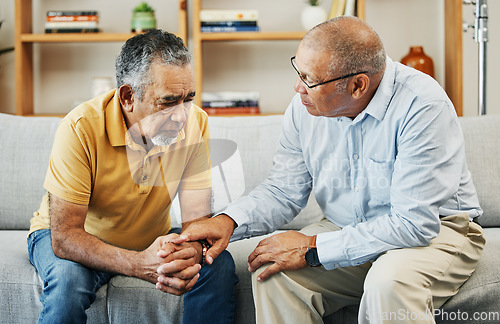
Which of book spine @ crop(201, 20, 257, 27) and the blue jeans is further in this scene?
book spine @ crop(201, 20, 257, 27)

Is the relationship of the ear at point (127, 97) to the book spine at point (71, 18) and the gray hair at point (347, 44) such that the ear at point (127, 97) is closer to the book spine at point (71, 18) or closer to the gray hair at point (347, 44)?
the gray hair at point (347, 44)

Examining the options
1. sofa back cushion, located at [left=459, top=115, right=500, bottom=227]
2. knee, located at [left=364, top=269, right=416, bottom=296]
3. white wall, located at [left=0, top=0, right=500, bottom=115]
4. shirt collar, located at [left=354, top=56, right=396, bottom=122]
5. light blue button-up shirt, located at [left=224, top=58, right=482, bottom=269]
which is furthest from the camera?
white wall, located at [left=0, top=0, right=500, bottom=115]

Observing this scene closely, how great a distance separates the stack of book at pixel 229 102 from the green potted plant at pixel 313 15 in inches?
16.8

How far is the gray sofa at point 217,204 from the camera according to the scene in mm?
1298

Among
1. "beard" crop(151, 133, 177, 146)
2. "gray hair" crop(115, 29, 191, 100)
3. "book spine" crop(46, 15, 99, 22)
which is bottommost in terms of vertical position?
"beard" crop(151, 133, 177, 146)

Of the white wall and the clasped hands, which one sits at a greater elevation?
the white wall

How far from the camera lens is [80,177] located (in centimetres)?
127

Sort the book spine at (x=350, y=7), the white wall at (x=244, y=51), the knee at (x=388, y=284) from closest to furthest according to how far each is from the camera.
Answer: the knee at (x=388, y=284)
the book spine at (x=350, y=7)
the white wall at (x=244, y=51)

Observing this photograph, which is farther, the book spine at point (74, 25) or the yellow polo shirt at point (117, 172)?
the book spine at point (74, 25)

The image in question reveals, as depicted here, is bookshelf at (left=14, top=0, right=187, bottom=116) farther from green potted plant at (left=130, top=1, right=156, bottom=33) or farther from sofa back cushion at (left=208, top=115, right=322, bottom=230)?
sofa back cushion at (left=208, top=115, right=322, bottom=230)

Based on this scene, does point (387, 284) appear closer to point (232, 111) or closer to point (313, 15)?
point (232, 111)

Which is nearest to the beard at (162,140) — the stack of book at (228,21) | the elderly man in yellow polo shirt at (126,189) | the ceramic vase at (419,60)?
the elderly man in yellow polo shirt at (126,189)

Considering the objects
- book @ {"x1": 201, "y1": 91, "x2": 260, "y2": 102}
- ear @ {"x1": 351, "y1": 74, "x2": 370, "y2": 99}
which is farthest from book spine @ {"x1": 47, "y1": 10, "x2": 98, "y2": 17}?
ear @ {"x1": 351, "y1": 74, "x2": 370, "y2": 99}

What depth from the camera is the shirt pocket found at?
1.30 meters
